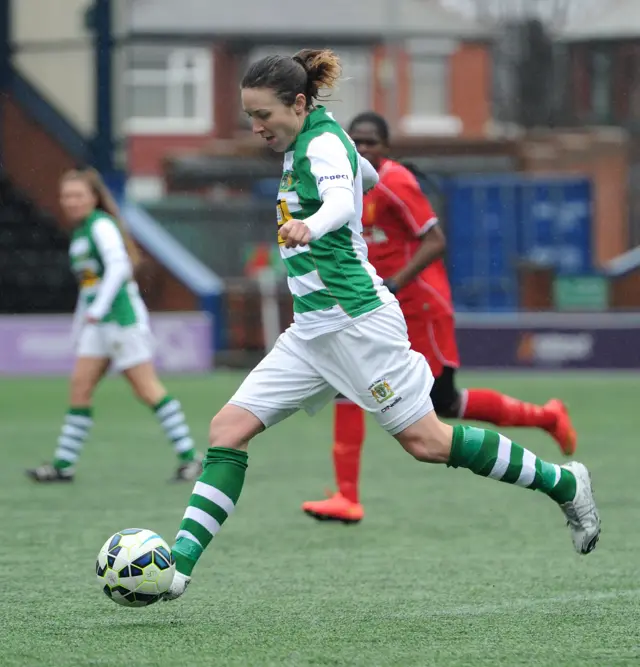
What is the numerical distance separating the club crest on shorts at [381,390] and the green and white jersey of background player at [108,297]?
4.29 meters

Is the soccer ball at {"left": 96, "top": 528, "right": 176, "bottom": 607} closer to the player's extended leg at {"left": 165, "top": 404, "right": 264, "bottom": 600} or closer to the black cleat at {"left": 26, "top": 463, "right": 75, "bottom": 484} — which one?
the player's extended leg at {"left": 165, "top": 404, "right": 264, "bottom": 600}

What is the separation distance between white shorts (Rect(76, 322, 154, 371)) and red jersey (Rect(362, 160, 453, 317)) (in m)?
2.33

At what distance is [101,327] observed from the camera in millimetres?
9727

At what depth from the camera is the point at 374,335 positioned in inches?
213

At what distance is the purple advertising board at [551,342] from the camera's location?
1903cm

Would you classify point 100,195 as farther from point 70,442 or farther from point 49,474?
point 49,474

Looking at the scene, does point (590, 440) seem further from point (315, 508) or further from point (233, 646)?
point (233, 646)

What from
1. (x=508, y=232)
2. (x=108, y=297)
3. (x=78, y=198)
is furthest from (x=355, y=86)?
(x=108, y=297)

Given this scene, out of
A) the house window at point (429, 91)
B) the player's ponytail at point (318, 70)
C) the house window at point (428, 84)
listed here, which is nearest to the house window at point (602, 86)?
the house window at point (429, 91)

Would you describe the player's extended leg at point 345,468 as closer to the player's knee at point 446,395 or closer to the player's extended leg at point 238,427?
the player's knee at point 446,395

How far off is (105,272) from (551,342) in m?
10.4

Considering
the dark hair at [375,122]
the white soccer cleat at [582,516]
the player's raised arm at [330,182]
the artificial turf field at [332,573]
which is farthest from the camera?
the dark hair at [375,122]

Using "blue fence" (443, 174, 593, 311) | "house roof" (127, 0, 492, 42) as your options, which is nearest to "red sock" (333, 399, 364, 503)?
"blue fence" (443, 174, 593, 311)

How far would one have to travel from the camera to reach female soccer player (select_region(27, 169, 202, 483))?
Result: 9.56m
